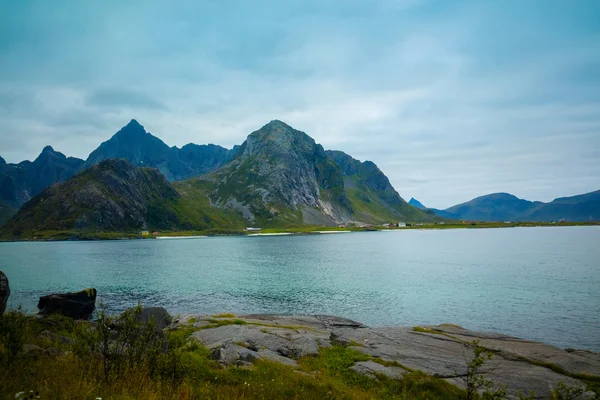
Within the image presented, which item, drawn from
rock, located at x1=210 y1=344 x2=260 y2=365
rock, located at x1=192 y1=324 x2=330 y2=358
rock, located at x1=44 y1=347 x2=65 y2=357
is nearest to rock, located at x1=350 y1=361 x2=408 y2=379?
rock, located at x1=192 y1=324 x2=330 y2=358

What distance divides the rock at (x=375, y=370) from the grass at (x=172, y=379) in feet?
2.24

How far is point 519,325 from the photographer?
44.4 m

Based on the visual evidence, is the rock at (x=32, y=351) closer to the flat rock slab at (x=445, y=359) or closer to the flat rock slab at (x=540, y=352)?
the flat rock slab at (x=445, y=359)

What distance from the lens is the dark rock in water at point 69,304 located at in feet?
143

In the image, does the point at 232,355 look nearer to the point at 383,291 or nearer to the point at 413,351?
the point at 413,351

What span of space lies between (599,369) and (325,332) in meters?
23.5

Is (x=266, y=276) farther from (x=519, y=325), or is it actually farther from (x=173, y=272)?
(x=519, y=325)

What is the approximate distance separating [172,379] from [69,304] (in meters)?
40.4

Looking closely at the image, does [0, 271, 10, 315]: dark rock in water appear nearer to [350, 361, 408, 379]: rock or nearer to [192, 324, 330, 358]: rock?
[192, 324, 330, 358]: rock

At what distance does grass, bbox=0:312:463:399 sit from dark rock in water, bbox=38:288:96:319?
83.9 feet

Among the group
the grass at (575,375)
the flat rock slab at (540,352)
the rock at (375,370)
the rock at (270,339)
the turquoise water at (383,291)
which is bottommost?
the turquoise water at (383,291)

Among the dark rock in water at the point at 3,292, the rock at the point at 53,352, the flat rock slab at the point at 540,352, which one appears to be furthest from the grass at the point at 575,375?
the dark rock in water at the point at 3,292

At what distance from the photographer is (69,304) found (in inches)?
1781

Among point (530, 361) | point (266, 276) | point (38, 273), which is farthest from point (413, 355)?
point (38, 273)
